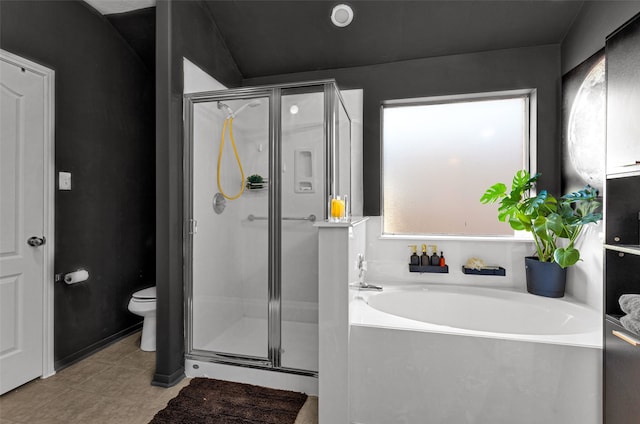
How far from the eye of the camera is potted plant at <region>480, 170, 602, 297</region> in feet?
6.35

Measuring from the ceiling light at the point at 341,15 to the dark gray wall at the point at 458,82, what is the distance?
14.6 inches

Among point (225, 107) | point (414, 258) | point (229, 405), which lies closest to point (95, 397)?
point (229, 405)

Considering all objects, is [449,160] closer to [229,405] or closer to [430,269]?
[430,269]

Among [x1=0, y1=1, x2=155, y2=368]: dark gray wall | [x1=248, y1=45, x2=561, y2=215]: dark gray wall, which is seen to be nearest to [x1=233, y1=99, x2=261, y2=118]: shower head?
[x1=248, y1=45, x2=561, y2=215]: dark gray wall

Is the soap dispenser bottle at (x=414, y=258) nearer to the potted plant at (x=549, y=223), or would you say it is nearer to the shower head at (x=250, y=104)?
the potted plant at (x=549, y=223)

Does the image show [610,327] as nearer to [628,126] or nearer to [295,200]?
[628,126]

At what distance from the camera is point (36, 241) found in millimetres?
2018

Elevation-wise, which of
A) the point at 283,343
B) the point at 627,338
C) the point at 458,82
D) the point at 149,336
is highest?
the point at 458,82

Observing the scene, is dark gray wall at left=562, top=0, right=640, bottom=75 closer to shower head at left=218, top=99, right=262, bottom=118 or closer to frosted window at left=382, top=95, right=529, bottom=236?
frosted window at left=382, top=95, right=529, bottom=236

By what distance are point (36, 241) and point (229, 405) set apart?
63.7 inches

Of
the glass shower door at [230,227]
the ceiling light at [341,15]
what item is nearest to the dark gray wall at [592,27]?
the ceiling light at [341,15]

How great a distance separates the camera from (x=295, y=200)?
2.09m

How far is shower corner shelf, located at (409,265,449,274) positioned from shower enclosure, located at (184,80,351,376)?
87 cm

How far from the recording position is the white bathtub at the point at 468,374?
1.42m
